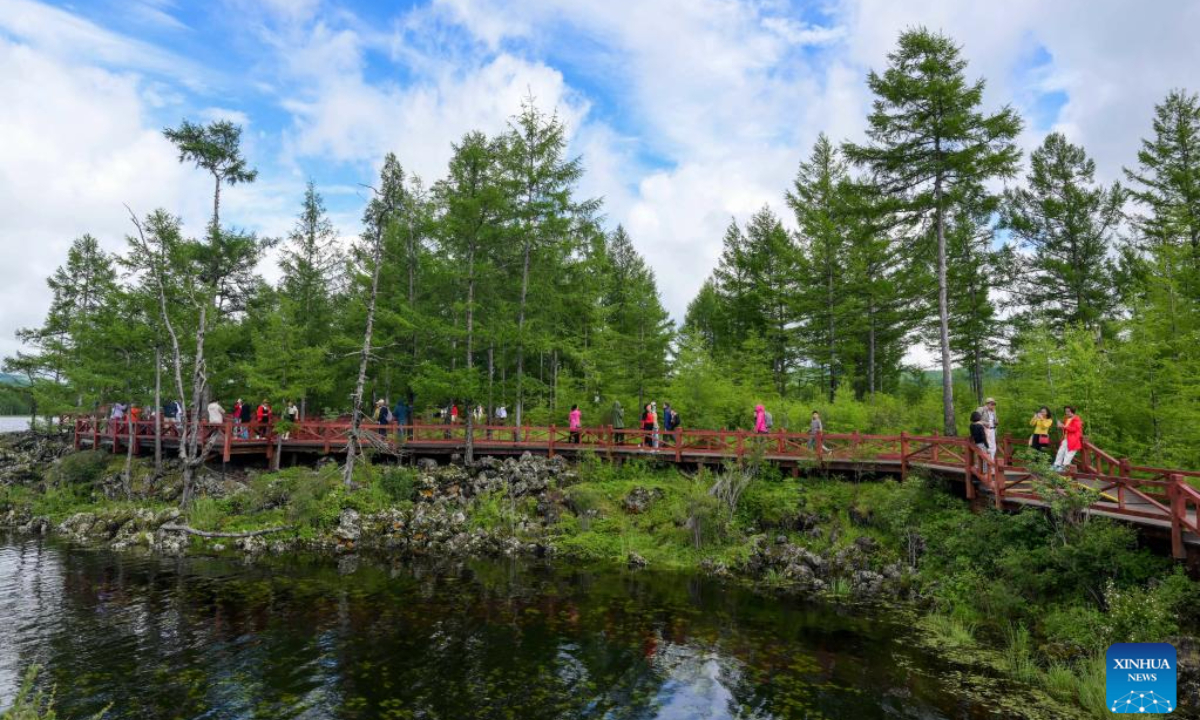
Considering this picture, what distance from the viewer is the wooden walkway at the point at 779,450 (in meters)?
11.0

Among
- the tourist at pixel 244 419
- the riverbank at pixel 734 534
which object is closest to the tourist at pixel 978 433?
the riverbank at pixel 734 534

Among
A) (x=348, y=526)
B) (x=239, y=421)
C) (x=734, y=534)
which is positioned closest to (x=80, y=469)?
(x=239, y=421)

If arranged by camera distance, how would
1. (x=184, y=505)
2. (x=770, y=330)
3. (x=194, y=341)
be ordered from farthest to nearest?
(x=770, y=330), (x=194, y=341), (x=184, y=505)

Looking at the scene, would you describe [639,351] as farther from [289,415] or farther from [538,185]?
[289,415]

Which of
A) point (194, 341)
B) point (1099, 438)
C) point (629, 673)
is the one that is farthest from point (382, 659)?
point (194, 341)

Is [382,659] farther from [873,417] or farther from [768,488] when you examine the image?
[873,417]

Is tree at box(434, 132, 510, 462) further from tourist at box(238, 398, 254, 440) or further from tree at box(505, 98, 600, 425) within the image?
tourist at box(238, 398, 254, 440)

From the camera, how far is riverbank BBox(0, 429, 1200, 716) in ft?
33.8

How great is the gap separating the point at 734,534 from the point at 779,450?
3.65 meters

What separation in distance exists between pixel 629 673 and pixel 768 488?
10.2 meters

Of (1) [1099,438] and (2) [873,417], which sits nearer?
(1) [1099,438]

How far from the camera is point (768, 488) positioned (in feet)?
62.4

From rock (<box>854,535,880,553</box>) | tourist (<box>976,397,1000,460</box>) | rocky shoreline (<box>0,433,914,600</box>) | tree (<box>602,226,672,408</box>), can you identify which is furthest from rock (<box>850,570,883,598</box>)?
tree (<box>602,226,672,408</box>)

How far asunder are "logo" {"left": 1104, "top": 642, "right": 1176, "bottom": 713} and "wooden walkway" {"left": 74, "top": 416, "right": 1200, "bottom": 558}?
188 centimetres
